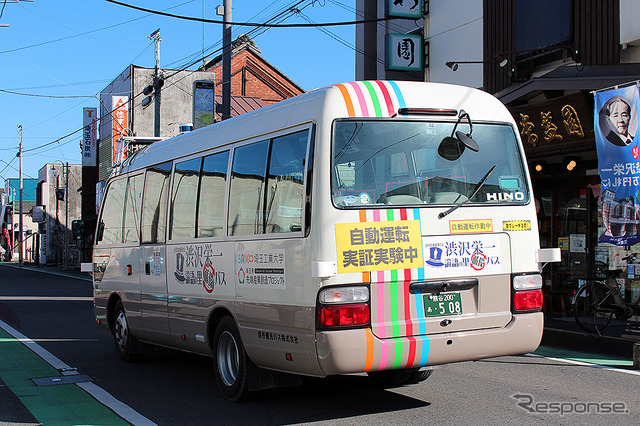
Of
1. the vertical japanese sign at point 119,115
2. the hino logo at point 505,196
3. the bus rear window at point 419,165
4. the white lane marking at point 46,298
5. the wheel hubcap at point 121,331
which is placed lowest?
the white lane marking at point 46,298

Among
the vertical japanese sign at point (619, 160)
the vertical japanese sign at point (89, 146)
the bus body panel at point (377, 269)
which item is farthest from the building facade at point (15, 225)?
the bus body panel at point (377, 269)

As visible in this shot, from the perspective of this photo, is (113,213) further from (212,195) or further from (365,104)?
(365,104)

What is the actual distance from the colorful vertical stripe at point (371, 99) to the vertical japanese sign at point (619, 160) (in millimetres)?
5809

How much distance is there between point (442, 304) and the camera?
19.8 ft

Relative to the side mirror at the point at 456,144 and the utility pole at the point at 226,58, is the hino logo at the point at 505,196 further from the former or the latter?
the utility pole at the point at 226,58

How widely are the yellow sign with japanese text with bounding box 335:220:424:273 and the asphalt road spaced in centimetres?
143

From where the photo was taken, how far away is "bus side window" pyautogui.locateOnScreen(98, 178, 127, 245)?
10414mm

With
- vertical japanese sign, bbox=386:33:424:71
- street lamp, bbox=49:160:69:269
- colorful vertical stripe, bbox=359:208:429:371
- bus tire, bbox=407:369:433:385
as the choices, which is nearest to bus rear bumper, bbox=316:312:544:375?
colorful vertical stripe, bbox=359:208:429:371

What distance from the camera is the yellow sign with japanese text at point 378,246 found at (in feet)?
18.8

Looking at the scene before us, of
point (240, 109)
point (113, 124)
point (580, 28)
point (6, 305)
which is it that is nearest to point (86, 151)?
point (113, 124)

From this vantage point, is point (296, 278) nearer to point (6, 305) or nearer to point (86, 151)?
point (6, 305)

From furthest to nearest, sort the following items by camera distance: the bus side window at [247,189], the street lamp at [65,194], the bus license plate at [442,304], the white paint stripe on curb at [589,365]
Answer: the street lamp at [65,194], the white paint stripe on curb at [589,365], the bus side window at [247,189], the bus license plate at [442,304]

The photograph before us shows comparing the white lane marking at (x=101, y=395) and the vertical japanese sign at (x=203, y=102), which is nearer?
the white lane marking at (x=101, y=395)

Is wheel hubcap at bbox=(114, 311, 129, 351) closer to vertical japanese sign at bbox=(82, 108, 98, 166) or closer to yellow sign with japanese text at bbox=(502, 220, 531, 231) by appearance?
yellow sign with japanese text at bbox=(502, 220, 531, 231)
